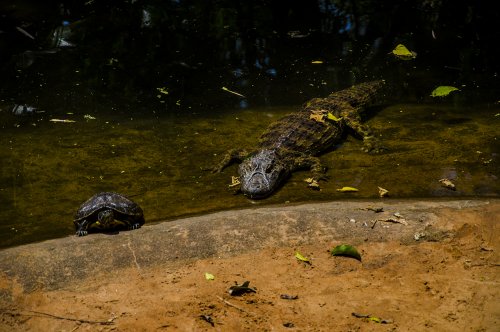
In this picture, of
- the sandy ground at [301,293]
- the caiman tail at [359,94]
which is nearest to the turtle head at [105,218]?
the sandy ground at [301,293]

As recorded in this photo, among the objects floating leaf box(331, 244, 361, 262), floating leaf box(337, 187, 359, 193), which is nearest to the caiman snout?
floating leaf box(337, 187, 359, 193)

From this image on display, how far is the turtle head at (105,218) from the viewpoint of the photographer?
5680 mm

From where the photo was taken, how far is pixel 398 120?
8.98 meters

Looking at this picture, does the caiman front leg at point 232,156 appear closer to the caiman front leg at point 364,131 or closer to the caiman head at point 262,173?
the caiman head at point 262,173

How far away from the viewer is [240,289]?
4797 millimetres

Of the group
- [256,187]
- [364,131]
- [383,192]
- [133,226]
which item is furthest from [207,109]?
Answer: [133,226]

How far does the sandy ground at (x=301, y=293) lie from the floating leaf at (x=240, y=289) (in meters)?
0.04

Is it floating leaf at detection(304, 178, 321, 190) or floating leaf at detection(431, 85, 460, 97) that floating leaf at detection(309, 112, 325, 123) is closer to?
floating leaf at detection(304, 178, 321, 190)

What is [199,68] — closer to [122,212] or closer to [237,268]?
[122,212]

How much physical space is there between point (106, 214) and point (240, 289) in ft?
5.49

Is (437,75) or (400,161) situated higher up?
(437,75)

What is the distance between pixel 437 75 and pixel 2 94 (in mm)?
7274

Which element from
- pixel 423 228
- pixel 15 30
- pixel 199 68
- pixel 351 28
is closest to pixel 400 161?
pixel 423 228

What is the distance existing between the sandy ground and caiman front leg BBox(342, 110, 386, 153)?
103 inches
